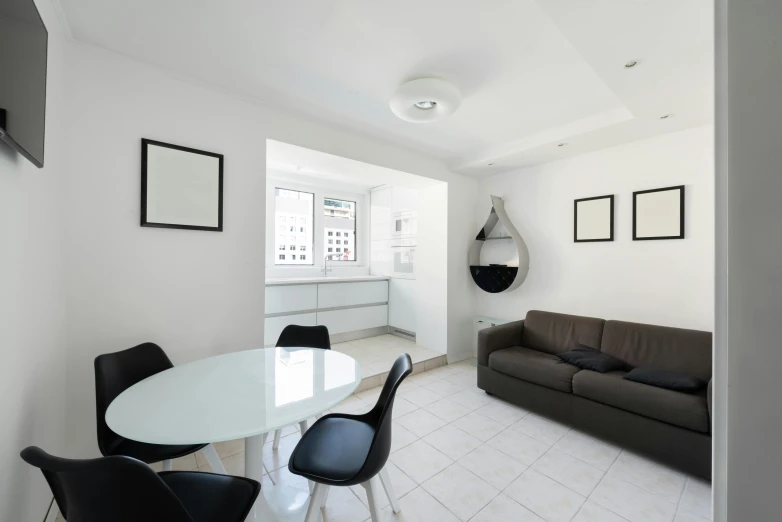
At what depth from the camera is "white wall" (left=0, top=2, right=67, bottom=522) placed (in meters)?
1.06

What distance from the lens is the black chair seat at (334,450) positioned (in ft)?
4.11

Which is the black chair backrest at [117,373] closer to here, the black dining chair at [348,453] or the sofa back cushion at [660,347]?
the black dining chair at [348,453]

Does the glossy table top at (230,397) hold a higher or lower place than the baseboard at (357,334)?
higher

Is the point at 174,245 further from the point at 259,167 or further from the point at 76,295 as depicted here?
the point at 259,167

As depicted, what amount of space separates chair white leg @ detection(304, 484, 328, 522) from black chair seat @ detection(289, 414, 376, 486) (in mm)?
162

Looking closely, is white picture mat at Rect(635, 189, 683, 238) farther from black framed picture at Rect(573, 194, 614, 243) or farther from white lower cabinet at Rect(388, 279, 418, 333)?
white lower cabinet at Rect(388, 279, 418, 333)

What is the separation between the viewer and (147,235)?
200 cm

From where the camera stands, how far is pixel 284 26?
1674mm

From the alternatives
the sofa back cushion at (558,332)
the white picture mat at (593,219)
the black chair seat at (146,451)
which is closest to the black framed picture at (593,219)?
the white picture mat at (593,219)

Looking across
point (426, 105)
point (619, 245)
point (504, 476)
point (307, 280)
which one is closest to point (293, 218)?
point (307, 280)

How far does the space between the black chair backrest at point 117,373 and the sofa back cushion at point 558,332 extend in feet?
10.7

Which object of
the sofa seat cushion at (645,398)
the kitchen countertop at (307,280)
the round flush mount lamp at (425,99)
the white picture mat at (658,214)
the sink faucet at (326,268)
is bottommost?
the sofa seat cushion at (645,398)

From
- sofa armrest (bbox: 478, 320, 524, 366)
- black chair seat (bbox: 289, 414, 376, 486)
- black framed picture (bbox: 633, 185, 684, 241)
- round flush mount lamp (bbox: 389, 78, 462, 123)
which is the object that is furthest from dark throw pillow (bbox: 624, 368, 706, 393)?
round flush mount lamp (bbox: 389, 78, 462, 123)

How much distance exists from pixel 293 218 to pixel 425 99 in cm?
310
